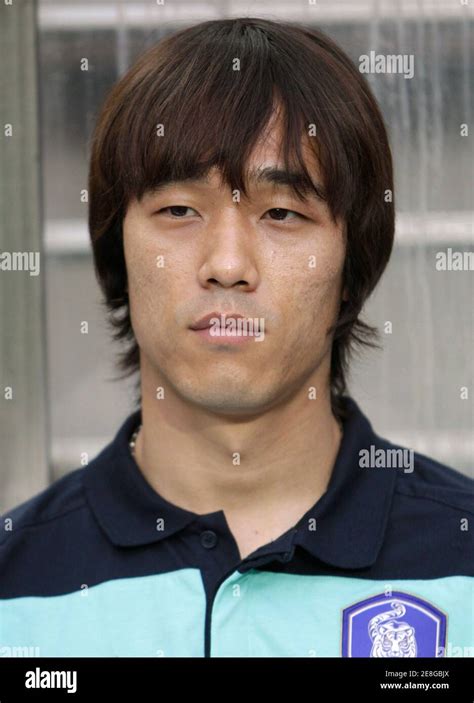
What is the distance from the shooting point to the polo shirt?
1.50 meters

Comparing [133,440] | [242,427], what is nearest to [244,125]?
[242,427]

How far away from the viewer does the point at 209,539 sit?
1.53 meters

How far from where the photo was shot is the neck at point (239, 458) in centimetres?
157

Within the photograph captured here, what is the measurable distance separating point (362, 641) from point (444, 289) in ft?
3.04

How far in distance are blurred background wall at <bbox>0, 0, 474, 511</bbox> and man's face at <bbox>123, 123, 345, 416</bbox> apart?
2.21ft

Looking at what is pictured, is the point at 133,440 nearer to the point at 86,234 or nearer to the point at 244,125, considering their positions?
the point at 244,125

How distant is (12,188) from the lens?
7.25ft

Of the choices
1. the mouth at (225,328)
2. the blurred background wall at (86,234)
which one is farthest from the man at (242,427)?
the blurred background wall at (86,234)

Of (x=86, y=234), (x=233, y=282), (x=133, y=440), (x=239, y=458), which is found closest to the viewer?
(x=233, y=282)

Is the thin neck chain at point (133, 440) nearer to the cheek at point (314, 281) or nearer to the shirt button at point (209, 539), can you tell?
the shirt button at point (209, 539)

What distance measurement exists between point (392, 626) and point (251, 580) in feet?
0.69

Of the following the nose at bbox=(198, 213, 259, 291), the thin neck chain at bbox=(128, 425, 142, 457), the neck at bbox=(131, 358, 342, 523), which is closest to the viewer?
the nose at bbox=(198, 213, 259, 291)

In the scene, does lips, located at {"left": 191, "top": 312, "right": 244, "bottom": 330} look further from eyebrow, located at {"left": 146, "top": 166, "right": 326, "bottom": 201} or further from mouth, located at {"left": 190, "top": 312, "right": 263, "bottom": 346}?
eyebrow, located at {"left": 146, "top": 166, "right": 326, "bottom": 201}

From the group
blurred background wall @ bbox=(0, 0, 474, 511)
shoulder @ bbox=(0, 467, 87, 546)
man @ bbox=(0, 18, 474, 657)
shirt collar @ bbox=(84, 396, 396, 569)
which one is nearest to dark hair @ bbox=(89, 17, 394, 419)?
man @ bbox=(0, 18, 474, 657)
